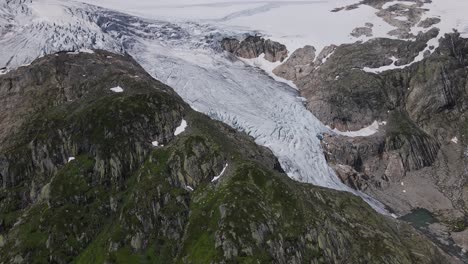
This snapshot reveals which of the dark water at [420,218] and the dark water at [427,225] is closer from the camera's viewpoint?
the dark water at [427,225]

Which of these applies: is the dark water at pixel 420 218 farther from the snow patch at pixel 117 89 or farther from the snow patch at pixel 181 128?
the snow patch at pixel 117 89

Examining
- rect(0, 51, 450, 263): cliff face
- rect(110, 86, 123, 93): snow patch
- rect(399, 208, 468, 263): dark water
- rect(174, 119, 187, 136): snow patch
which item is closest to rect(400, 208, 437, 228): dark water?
rect(399, 208, 468, 263): dark water

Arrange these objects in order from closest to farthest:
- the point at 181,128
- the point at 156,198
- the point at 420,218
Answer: the point at 156,198 < the point at 181,128 < the point at 420,218

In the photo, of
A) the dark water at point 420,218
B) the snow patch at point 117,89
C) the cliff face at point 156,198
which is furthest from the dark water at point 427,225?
the snow patch at point 117,89

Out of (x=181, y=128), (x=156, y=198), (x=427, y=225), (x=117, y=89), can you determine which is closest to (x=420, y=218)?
(x=427, y=225)

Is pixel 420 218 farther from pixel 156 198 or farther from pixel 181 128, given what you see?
pixel 156 198

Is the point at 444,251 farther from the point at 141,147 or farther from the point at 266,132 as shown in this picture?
the point at 141,147

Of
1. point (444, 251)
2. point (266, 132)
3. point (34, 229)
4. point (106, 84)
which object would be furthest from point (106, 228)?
point (444, 251)
